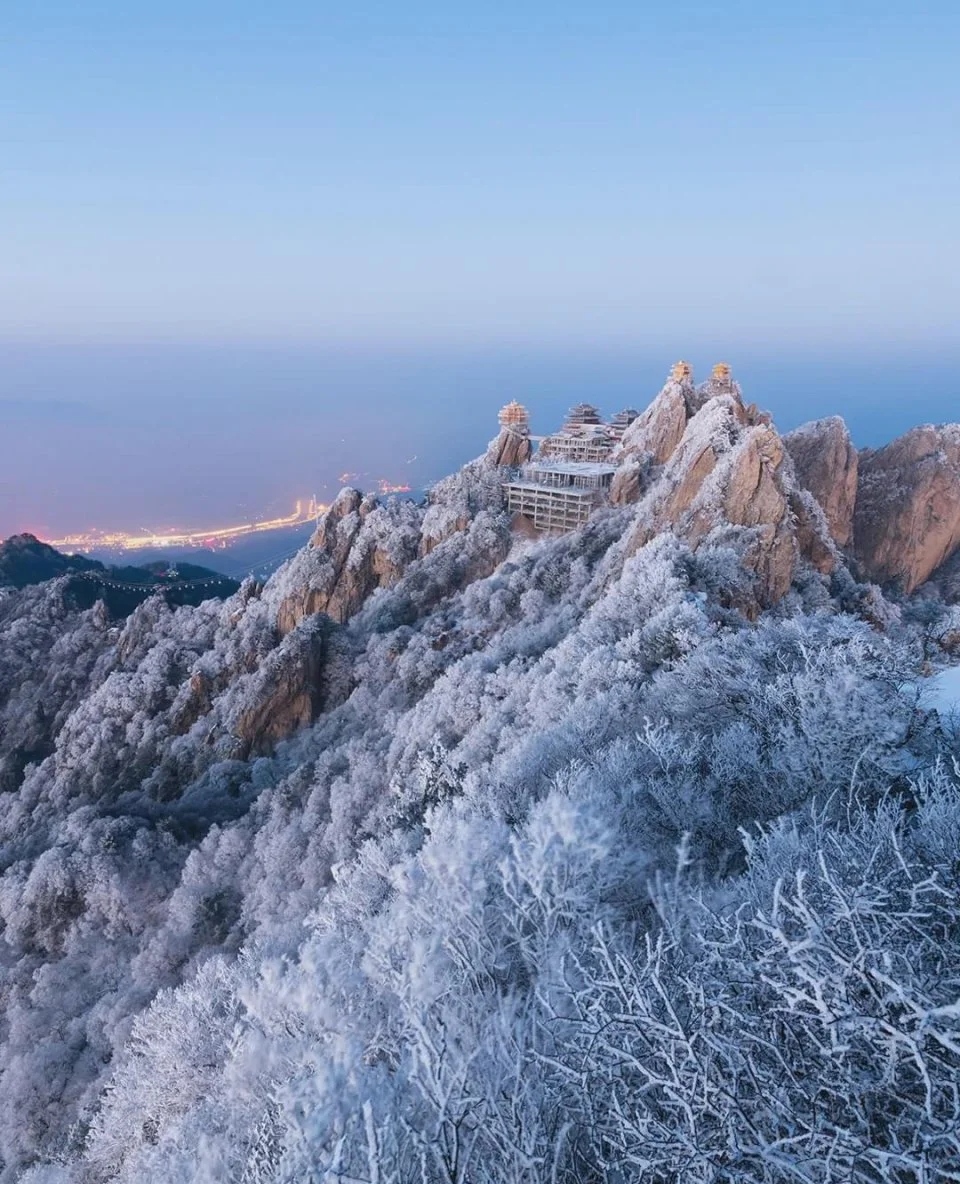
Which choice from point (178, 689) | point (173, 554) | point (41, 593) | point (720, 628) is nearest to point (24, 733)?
point (178, 689)

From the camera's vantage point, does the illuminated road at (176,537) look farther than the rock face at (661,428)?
Yes

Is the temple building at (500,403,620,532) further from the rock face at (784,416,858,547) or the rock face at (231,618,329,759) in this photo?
the rock face at (231,618,329,759)

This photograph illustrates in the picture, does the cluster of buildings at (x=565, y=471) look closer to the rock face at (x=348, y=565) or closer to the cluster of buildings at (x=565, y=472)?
the cluster of buildings at (x=565, y=472)

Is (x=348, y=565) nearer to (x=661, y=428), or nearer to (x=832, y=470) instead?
(x=661, y=428)

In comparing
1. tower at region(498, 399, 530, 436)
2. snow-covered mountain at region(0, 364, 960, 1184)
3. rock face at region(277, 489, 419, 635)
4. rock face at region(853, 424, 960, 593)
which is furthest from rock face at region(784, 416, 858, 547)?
rock face at region(277, 489, 419, 635)

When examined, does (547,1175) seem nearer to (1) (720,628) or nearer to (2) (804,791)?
(2) (804,791)

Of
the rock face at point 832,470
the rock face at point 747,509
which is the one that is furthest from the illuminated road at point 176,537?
the rock face at point 747,509
